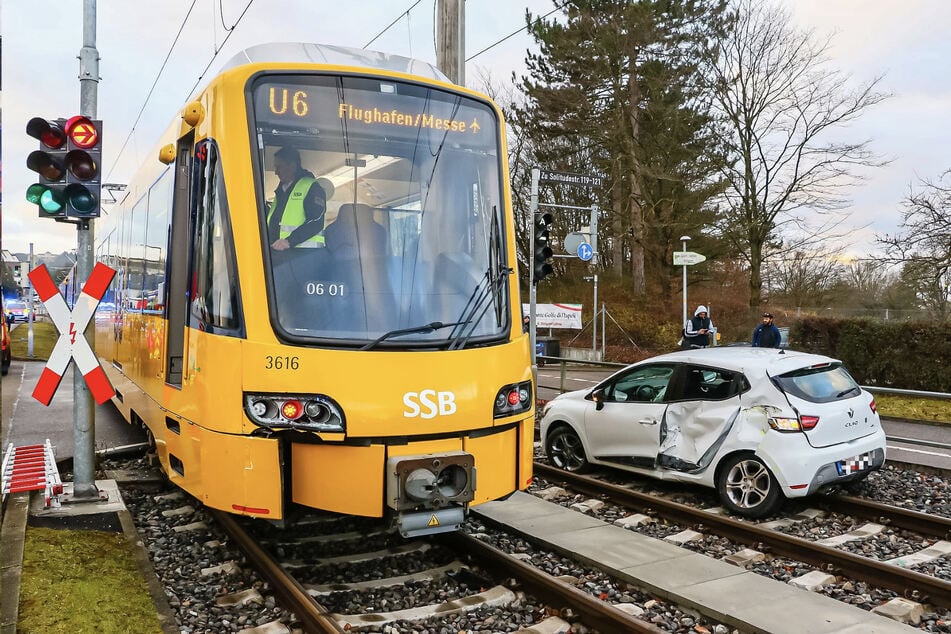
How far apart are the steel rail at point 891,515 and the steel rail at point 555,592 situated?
3.71 meters

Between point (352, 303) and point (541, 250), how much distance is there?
8343 mm

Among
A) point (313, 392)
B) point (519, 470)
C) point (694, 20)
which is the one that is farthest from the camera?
point (694, 20)

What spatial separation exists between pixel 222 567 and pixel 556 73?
31.8 meters

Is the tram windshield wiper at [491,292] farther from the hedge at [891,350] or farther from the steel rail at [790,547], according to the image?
the hedge at [891,350]

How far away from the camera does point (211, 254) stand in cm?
557

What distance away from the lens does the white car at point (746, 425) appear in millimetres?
7418

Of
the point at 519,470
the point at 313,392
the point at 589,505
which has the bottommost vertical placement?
the point at 589,505

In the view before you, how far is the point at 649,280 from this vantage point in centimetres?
3600

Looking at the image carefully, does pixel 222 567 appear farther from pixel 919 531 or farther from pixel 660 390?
pixel 919 531

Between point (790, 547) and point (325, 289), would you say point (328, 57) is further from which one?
point (790, 547)

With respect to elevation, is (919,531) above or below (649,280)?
below

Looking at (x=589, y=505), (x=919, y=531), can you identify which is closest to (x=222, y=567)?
(x=589, y=505)

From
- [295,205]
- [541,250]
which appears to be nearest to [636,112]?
[541,250]

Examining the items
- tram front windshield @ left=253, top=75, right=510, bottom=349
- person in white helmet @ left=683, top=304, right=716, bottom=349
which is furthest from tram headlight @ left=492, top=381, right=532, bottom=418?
person in white helmet @ left=683, top=304, right=716, bottom=349
